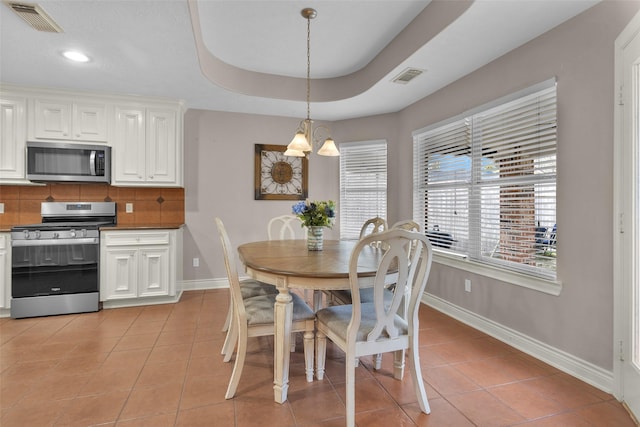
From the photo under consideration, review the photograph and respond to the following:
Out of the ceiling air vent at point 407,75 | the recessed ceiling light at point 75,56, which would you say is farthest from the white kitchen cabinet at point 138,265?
the ceiling air vent at point 407,75

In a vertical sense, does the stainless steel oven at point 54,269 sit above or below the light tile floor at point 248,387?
above

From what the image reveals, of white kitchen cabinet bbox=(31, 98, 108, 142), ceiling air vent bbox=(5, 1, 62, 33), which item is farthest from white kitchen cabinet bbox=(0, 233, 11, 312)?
ceiling air vent bbox=(5, 1, 62, 33)

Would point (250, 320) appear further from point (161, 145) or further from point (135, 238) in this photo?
point (161, 145)

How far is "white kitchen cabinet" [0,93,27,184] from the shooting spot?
11.1 feet

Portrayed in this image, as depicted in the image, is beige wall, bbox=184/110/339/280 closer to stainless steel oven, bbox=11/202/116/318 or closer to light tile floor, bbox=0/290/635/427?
stainless steel oven, bbox=11/202/116/318

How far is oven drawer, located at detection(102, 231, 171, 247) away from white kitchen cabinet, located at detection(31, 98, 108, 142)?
1.12 metres

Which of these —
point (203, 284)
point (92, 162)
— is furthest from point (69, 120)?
point (203, 284)

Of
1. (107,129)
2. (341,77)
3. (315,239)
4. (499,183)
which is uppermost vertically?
(341,77)

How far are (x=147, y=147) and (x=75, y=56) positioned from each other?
118cm

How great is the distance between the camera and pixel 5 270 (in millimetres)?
3250

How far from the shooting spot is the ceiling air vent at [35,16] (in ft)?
6.79

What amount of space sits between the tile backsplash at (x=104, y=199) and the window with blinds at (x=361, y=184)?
7.50ft

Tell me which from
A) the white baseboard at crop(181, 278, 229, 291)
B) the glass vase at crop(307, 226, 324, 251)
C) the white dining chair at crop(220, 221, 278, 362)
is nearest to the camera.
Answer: the white dining chair at crop(220, 221, 278, 362)

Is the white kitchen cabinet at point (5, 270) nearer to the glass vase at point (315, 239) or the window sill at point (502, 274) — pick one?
the glass vase at point (315, 239)
